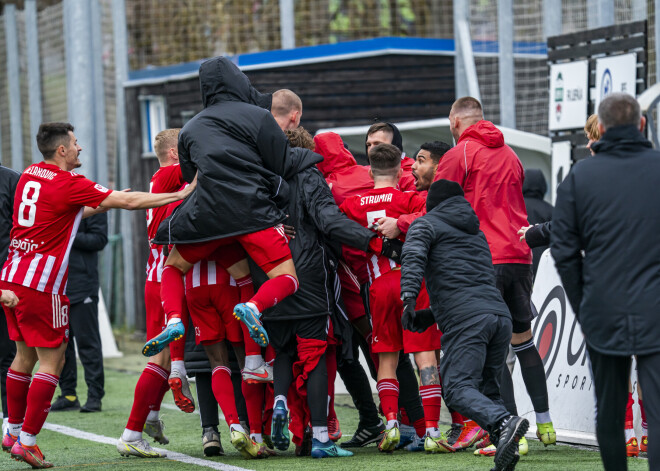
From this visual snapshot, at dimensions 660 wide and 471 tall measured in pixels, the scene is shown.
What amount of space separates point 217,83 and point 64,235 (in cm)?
143

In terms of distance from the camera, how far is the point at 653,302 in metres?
5.05

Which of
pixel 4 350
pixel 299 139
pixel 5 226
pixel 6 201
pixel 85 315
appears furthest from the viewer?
pixel 85 315

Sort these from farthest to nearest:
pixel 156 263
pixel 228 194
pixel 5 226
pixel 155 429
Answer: pixel 5 226, pixel 155 429, pixel 156 263, pixel 228 194

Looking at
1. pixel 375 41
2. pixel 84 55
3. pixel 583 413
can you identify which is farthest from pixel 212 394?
pixel 84 55

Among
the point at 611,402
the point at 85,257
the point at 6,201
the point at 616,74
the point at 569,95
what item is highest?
the point at 616,74

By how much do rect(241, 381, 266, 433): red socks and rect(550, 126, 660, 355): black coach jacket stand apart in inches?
109

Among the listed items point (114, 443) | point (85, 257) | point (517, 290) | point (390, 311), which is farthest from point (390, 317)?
point (85, 257)

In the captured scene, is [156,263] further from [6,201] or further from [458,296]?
[458,296]

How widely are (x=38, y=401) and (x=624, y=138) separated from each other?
159 inches

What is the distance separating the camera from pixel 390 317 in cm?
731

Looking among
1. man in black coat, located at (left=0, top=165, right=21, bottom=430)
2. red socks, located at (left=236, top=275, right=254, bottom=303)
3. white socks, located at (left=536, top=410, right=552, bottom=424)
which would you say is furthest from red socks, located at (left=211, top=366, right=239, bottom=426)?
man in black coat, located at (left=0, top=165, right=21, bottom=430)

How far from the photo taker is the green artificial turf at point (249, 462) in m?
6.63

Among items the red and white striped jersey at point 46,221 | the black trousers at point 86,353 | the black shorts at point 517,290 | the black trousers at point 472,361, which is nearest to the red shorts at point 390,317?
the black shorts at point 517,290

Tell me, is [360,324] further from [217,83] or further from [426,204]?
[217,83]
